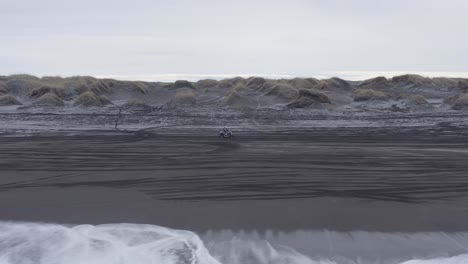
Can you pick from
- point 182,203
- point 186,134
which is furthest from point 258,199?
point 186,134

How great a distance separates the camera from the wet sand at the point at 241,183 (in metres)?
9.17

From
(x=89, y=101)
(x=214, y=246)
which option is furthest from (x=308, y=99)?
(x=214, y=246)

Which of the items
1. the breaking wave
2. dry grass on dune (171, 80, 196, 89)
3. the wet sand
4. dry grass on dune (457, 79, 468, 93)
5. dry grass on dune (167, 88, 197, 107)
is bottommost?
the breaking wave

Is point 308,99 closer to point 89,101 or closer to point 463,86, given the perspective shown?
point 89,101

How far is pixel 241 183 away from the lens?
11.5 metres

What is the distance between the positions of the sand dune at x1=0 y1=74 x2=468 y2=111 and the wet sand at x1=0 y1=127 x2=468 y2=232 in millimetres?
15101

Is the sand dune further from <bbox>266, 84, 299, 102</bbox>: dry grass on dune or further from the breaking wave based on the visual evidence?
the breaking wave

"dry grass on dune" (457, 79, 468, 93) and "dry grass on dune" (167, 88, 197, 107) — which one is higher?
"dry grass on dune" (457, 79, 468, 93)

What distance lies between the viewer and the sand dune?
3322cm

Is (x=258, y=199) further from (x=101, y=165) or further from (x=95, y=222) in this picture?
(x=101, y=165)

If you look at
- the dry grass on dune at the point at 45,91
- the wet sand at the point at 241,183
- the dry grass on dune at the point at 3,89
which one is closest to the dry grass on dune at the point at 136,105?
the dry grass on dune at the point at 45,91

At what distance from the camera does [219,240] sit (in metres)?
8.17

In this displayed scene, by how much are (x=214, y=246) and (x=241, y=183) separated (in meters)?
3.68

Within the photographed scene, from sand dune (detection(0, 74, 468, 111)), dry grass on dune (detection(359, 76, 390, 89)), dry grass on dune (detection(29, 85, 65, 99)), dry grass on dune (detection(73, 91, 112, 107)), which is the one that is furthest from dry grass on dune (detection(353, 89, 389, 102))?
dry grass on dune (detection(29, 85, 65, 99))
